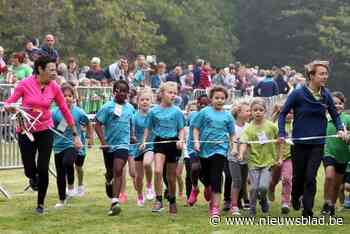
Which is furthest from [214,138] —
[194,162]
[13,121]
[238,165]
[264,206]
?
[13,121]

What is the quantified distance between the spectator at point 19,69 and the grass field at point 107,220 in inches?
253

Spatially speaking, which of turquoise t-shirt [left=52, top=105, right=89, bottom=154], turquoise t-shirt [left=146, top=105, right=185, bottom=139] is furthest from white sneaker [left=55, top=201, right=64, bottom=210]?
turquoise t-shirt [left=146, top=105, right=185, bottom=139]

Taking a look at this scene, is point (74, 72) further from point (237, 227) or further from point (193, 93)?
point (237, 227)

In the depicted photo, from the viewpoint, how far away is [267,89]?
27000mm

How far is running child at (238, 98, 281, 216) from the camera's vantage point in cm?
1133

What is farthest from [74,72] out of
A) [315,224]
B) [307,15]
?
[307,15]

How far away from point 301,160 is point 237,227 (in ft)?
4.12

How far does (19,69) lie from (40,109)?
9241mm

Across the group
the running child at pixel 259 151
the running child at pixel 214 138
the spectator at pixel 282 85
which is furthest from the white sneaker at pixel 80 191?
the spectator at pixel 282 85

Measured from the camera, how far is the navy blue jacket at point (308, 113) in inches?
422

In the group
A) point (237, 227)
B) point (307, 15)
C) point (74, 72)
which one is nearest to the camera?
point (237, 227)

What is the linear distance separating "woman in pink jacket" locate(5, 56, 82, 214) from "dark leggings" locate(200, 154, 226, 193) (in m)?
1.88

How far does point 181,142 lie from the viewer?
11.1m

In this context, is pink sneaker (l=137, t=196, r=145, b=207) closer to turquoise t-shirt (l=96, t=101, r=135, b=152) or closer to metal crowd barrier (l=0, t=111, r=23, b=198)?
turquoise t-shirt (l=96, t=101, r=135, b=152)
